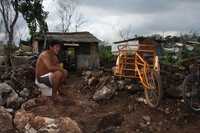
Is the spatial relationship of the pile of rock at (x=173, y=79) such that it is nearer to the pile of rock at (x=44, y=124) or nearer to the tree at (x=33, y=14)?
the pile of rock at (x=44, y=124)

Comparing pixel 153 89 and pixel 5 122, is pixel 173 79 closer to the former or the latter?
pixel 153 89

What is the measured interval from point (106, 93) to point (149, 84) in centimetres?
140

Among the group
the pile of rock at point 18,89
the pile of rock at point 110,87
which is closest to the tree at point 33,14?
the pile of rock at point 18,89

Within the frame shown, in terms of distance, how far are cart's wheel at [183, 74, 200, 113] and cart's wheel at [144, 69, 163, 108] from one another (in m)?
0.49

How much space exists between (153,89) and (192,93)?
76 cm

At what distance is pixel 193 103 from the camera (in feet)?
25.8

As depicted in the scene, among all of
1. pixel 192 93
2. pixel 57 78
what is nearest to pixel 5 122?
pixel 57 78

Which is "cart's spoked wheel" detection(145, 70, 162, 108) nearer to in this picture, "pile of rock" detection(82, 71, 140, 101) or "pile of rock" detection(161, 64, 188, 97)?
"pile of rock" detection(161, 64, 188, 97)

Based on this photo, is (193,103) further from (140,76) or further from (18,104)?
(18,104)

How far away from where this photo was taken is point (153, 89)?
26.8ft

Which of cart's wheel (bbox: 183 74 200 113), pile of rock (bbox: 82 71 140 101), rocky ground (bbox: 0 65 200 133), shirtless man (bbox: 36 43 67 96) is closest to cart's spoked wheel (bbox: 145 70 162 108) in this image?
rocky ground (bbox: 0 65 200 133)

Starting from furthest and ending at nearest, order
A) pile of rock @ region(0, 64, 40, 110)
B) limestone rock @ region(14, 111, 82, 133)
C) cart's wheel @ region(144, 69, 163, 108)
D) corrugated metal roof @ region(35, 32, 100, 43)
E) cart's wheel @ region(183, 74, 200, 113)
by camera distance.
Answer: corrugated metal roof @ region(35, 32, 100, 43) < pile of rock @ region(0, 64, 40, 110) < cart's wheel @ region(144, 69, 163, 108) < cart's wheel @ region(183, 74, 200, 113) < limestone rock @ region(14, 111, 82, 133)

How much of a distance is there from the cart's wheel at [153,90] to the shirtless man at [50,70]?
171 cm

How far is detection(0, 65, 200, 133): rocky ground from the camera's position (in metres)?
7.12
